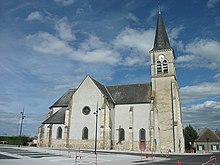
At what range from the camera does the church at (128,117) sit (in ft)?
113

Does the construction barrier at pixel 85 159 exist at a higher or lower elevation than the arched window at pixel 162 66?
lower

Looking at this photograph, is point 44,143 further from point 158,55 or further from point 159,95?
point 158,55

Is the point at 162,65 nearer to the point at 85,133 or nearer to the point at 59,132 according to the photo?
the point at 85,133

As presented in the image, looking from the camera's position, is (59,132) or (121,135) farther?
(59,132)

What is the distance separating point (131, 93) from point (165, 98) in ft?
20.7

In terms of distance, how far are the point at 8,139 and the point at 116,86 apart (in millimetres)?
26763

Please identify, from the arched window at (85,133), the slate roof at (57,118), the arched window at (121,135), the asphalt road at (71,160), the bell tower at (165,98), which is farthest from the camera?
the slate roof at (57,118)

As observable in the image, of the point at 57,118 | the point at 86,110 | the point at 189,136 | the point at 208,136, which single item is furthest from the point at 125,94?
the point at 189,136

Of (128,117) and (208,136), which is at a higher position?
(128,117)

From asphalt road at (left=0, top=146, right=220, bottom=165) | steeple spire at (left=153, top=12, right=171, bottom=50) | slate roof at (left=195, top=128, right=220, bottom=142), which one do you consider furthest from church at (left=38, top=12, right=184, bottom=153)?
slate roof at (left=195, top=128, right=220, bottom=142)

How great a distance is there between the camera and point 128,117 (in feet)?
122

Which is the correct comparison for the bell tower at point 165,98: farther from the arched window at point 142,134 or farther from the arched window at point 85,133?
the arched window at point 85,133

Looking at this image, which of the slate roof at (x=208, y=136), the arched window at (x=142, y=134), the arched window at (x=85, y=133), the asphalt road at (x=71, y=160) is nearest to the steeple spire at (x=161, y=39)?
the arched window at (x=142, y=134)

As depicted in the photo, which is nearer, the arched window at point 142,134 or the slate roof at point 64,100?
the arched window at point 142,134
